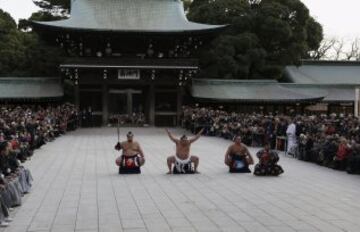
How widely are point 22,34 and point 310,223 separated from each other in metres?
47.5

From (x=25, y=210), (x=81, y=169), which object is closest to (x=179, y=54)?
(x=81, y=169)

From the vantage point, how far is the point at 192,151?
2428 centimetres

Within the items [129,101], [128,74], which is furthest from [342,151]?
[129,101]

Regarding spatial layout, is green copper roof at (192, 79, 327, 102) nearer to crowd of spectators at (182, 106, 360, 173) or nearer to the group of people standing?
crowd of spectators at (182, 106, 360, 173)

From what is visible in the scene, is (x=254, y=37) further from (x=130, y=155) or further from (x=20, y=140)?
(x=130, y=155)

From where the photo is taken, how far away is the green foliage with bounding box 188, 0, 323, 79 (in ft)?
149

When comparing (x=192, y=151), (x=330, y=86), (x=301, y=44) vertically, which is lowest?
(x=192, y=151)

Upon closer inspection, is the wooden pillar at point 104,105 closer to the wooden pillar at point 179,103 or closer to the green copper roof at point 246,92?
the wooden pillar at point 179,103

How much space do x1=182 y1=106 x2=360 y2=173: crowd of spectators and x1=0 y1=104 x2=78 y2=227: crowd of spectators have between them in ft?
25.4

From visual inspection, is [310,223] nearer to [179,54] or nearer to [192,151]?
[192,151]

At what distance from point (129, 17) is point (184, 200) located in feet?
103

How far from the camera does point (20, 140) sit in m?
20.1

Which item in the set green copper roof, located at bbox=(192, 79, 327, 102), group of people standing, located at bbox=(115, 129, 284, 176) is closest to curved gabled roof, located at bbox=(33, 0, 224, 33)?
green copper roof, located at bbox=(192, 79, 327, 102)

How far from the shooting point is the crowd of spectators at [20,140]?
11.0 meters
